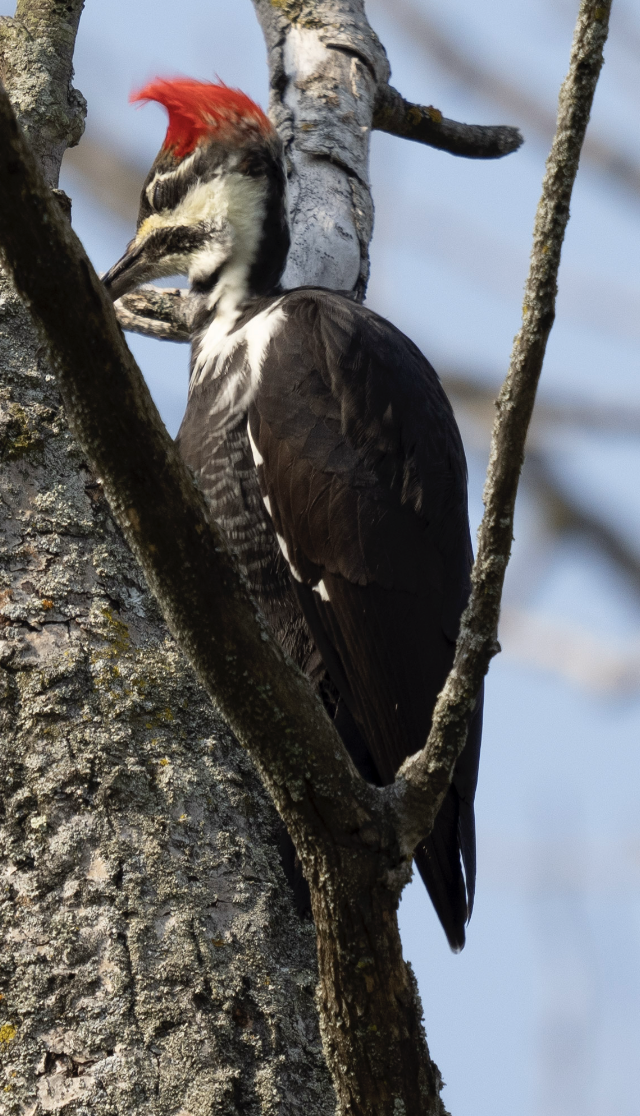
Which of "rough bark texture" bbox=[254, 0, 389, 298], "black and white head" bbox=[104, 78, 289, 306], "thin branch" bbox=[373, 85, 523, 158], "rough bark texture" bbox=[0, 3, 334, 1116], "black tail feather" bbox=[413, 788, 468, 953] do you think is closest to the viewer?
"rough bark texture" bbox=[0, 3, 334, 1116]

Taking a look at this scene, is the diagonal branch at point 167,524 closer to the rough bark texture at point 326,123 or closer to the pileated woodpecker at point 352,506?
the pileated woodpecker at point 352,506

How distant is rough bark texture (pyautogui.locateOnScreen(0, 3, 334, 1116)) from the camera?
1.41m

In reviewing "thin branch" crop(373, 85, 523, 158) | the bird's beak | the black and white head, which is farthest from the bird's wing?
"thin branch" crop(373, 85, 523, 158)

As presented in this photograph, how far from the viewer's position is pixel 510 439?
114 cm

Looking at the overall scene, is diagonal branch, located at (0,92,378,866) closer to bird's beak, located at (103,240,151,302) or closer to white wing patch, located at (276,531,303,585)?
white wing patch, located at (276,531,303,585)

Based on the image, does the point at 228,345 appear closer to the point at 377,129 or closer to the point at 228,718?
the point at 377,129

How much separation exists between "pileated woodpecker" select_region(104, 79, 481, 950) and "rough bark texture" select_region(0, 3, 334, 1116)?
1.26 feet

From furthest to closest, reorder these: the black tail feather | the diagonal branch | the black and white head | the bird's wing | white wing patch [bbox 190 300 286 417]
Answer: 1. the black and white head
2. white wing patch [bbox 190 300 286 417]
3. the bird's wing
4. the black tail feather
5. the diagonal branch

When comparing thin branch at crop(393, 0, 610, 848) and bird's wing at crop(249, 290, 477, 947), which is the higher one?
bird's wing at crop(249, 290, 477, 947)

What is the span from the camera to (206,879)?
1552mm

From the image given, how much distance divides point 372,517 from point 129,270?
0.96 m

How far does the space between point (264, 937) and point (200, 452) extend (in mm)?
1053

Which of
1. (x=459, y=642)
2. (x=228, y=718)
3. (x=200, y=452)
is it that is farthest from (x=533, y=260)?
(x=200, y=452)

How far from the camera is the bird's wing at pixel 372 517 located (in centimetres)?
200
